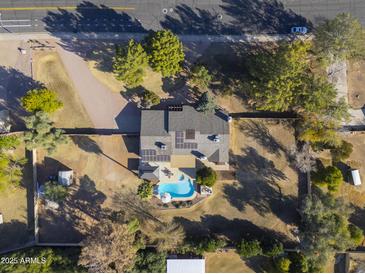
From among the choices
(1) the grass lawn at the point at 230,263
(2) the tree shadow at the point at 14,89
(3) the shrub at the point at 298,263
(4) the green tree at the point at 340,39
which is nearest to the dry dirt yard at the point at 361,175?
(3) the shrub at the point at 298,263

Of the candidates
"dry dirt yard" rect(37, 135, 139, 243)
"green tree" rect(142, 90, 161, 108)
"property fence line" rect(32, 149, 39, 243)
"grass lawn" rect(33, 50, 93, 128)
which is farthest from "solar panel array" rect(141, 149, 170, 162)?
"property fence line" rect(32, 149, 39, 243)

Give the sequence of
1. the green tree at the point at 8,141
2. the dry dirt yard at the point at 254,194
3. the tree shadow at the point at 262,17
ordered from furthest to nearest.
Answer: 1. the tree shadow at the point at 262,17
2. the dry dirt yard at the point at 254,194
3. the green tree at the point at 8,141

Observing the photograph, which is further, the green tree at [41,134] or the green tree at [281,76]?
the green tree at [41,134]

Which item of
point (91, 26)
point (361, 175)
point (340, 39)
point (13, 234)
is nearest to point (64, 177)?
point (13, 234)

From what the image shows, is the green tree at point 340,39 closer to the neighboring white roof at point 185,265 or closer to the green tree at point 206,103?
the green tree at point 206,103

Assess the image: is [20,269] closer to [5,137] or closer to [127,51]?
[5,137]
